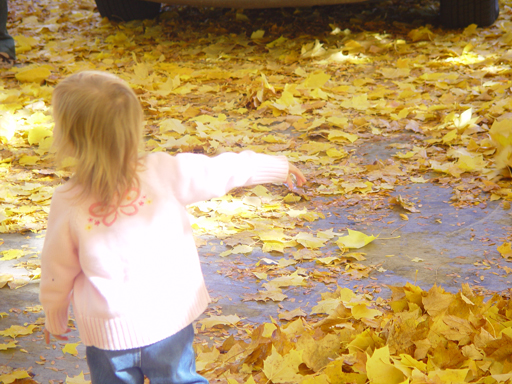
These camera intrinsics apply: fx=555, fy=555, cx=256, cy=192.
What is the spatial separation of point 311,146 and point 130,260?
7.07ft

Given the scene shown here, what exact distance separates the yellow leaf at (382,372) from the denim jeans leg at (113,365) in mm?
608

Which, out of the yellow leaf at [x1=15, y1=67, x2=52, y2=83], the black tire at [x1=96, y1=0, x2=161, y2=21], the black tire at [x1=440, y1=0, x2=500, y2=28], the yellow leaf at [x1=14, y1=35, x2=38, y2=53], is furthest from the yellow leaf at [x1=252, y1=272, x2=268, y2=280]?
the black tire at [x1=96, y1=0, x2=161, y2=21]

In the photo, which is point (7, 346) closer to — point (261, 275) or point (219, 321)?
point (219, 321)

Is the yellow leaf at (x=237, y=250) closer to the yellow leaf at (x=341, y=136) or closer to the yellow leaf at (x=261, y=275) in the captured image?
the yellow leaf at (x=261, y=275)

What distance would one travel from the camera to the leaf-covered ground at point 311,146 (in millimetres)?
1664

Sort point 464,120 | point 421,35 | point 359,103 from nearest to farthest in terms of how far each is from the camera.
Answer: point 464,120 → point 359,103 → point 421,35

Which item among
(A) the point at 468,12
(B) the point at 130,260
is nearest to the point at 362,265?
(B) the point at 130,260

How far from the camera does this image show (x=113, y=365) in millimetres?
1329

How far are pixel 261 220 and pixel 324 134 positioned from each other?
3.50 feet

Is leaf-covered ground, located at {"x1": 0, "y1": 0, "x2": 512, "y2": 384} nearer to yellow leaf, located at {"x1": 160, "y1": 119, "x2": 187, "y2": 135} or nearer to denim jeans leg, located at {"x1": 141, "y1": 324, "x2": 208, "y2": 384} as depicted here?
yellow leaf, located at {"x1": 160, "y1": 119, "x2": 187, "y2": 135}

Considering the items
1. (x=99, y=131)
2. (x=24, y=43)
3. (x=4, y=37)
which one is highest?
(x=99, y=131)

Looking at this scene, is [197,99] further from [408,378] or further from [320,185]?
[408,378]

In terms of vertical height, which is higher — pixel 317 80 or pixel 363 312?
pixel 317 80

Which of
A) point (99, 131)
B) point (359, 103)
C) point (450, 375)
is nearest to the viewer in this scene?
point (99, 131)
